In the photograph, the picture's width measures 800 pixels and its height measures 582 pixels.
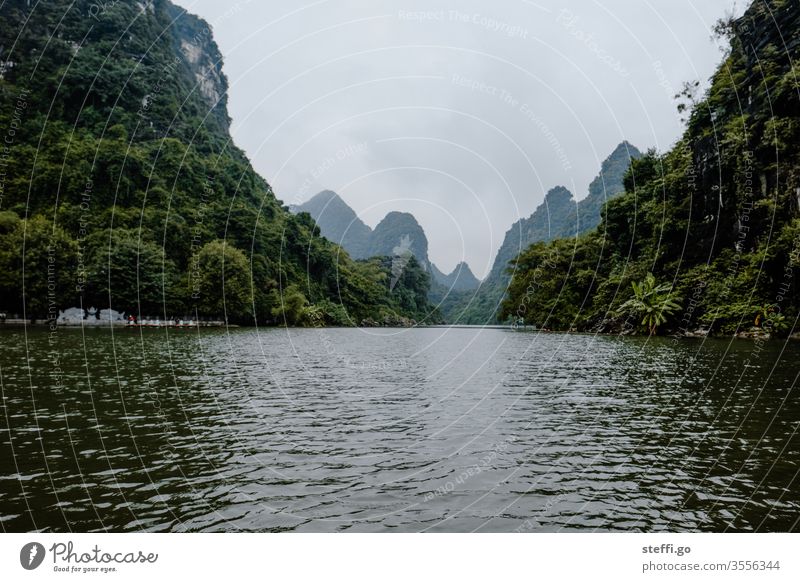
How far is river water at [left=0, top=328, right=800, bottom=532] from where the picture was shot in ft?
27.6

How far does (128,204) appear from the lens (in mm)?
108250

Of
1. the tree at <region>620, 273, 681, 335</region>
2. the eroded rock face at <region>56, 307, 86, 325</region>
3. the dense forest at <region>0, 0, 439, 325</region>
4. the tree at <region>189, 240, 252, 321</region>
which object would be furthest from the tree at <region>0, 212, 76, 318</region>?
the tree at <region>620, 273, 681, 335</region>

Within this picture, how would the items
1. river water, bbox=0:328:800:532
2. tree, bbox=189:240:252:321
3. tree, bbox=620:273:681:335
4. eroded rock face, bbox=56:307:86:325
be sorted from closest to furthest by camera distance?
river water, bbox=0:328:800:532, tree, bbox=620:273:681:335, eroded rock face, bbox=56:307:86:325, tree, bbox=189:240:252:321

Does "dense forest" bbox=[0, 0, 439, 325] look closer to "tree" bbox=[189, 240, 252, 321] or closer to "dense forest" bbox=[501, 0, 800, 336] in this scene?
"tree" bbox=[189, 240, 252, 321]

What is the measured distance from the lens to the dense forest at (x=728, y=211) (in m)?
45.4

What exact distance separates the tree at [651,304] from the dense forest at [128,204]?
7534 cm

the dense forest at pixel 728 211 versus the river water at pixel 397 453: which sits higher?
the dense forest at pixel 728 211

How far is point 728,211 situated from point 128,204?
116196 mm

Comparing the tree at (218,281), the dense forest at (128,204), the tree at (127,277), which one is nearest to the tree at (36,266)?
the dense forest at (128,204)

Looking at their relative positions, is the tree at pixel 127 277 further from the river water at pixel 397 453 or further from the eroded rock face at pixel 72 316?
the river water at pixel 397 453

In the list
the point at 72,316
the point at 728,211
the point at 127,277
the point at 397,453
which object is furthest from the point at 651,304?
the point at 72,316

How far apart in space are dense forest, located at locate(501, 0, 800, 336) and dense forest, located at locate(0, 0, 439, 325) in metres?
76.7

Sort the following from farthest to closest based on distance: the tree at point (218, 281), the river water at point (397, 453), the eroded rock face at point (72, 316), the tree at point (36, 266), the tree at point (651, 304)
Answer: the tree at point (218, 281), the eroded rock face at point (72, 316), the tree at point (36, 266), the tree at point (651, 304), the river water at point (397, 453)
